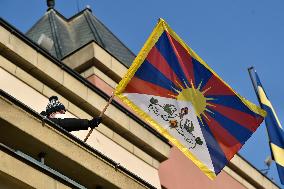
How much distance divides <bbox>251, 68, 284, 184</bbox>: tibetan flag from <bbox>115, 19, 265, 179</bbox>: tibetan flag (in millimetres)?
3636

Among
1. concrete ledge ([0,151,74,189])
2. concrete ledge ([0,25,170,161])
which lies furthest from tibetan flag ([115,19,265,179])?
concrete ledge ([0,151,74,189])

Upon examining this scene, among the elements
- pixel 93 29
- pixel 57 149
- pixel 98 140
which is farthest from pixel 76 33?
pixel 57 149

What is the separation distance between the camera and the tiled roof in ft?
67.1

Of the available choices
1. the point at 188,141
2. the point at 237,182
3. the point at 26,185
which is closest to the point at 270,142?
the point at 237,182

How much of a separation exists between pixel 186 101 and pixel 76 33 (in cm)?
905

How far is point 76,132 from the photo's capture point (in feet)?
43.1

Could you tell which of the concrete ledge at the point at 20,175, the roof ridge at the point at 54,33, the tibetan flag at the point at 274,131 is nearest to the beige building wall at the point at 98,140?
the concrete ledge at the point at 20,175

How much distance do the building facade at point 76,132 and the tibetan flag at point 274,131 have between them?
1694 mm

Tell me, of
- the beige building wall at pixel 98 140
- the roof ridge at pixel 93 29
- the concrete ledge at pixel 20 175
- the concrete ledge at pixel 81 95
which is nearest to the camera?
the concrete ledge at pixel 20 175

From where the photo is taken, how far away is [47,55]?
13.5 meters

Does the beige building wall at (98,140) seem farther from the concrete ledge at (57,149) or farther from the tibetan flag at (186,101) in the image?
the concrete ledge at (57,149)

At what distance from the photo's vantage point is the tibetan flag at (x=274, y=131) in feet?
60.3

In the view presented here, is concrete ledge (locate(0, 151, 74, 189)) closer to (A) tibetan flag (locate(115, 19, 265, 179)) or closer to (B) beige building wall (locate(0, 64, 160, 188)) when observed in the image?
(B) beige building wall (locate(0, 64, 160, 188))

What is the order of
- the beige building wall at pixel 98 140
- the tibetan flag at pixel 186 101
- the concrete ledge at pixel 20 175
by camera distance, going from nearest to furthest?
the concrete ledge at pixel 20 175, the beige building wall at pixel 98 140, the tibetan flag at pixel 186 101
